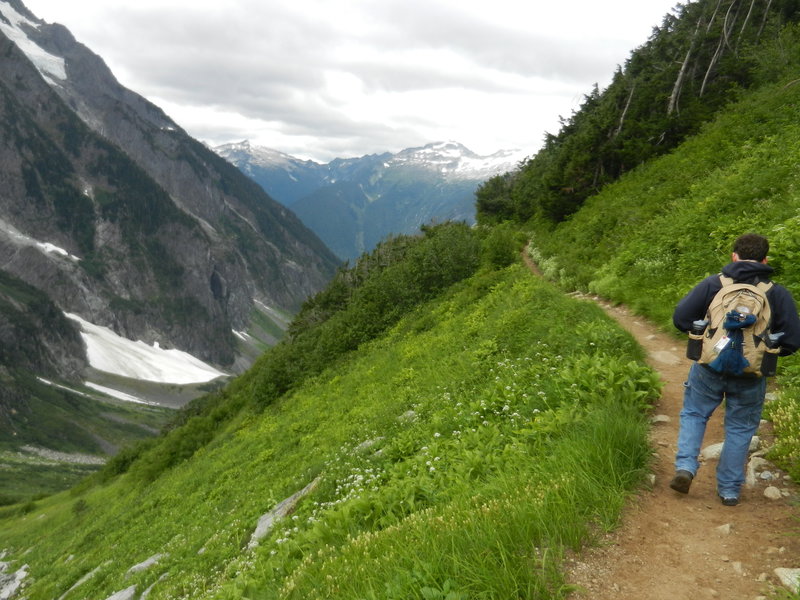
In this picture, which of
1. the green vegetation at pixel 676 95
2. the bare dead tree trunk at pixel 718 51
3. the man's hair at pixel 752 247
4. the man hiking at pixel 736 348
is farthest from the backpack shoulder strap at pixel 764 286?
the bare dead tree trunk at pixel 718 51

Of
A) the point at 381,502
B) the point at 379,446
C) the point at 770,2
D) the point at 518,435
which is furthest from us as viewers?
the point at 770,2

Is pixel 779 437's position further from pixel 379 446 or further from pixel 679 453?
pixel 379 446

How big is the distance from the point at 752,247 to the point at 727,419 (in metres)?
1.95

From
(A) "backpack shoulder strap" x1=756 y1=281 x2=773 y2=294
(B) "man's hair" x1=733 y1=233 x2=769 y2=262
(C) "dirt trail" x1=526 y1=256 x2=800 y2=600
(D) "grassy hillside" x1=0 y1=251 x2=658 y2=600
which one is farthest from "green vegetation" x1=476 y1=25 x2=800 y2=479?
(D) "grassy hillside" x1=0 y1=251 x2=658 y2=600

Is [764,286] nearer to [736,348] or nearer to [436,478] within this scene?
[736,348]

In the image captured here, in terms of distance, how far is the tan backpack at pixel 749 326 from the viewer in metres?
5.00

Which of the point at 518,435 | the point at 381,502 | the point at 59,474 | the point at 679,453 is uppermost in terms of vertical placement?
the point at 679,453

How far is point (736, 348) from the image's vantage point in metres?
5.04

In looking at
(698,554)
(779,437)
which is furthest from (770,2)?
(698,554)

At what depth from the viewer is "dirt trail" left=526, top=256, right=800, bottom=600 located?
12.7ft

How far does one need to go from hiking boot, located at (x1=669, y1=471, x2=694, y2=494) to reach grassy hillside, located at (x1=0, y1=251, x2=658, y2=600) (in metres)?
0.38

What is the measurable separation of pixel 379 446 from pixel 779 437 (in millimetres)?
7202

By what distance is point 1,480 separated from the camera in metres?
112

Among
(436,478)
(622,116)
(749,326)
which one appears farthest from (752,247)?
(622,116)
